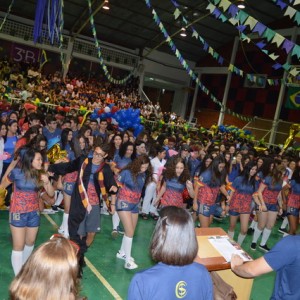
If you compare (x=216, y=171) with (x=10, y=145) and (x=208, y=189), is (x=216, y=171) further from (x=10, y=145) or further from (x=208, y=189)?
(x=10, y=145)

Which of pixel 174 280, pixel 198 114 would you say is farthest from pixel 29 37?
pixel 174 280

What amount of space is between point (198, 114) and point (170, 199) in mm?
23298

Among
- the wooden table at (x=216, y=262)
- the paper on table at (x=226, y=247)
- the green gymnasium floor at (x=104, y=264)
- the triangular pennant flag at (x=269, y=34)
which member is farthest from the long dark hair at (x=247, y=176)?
the paper on table at (x=226, y=247)

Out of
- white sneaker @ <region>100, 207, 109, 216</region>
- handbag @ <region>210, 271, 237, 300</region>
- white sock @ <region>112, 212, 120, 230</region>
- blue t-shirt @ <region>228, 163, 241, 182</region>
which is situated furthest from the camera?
blue t-shirt @ <region>228, 163, 241, 182</region>

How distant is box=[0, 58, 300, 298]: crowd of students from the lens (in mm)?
3855

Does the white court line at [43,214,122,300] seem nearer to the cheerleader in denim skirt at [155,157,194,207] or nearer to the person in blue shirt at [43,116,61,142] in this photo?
the cheerleader in denim skirt at [155,157,194,207]

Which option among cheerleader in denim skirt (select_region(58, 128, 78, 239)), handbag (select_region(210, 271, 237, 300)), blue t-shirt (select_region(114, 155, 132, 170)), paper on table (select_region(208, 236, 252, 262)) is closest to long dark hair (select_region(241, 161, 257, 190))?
blue t-shirt (select_region(114, 155, 132, 170))

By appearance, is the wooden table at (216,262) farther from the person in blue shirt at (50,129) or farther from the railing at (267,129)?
the railing at (267,129)

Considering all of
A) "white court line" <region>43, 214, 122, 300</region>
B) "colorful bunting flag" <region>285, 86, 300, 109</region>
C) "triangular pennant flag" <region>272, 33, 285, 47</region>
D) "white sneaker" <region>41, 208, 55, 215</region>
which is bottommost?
"white court line" <region>43, 214, 122, 300</region>

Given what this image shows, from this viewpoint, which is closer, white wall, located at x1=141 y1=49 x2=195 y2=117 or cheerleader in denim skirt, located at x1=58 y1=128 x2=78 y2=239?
cheerleader in denim skirt, located at x1=58 y1=128 x2=78 y2=239

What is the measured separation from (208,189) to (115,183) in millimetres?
1873

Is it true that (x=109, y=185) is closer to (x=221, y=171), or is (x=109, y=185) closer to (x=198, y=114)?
(x=221, y=171)

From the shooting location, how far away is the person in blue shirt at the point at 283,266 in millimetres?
2049

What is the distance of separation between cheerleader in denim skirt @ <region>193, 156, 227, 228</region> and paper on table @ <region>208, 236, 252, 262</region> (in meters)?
2.21
